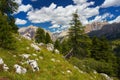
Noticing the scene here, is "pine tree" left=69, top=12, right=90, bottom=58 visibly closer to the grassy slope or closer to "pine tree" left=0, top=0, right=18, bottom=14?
"pine tree" left=0, top=0, right=18, bottom=14

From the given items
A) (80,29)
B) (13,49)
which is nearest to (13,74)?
(13,49)

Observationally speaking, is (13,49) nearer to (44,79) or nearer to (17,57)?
(17,57)

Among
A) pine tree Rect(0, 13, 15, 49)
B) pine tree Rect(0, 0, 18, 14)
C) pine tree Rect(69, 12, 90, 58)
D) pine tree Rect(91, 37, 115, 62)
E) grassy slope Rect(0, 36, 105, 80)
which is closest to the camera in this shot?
grassy slope Rect(0, 36, 105, 80)

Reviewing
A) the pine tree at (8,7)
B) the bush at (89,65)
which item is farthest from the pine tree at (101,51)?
the pine tree at (8,7)

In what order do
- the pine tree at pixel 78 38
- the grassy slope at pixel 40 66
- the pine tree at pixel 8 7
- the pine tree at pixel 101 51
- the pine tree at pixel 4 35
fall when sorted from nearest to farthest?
1. the grassy slope at pixel 40 66
2. the pine tree at pixel 4 35
3. the pine tree at pixel 8 7
4. the pine tree at pixel 78 38
5. the pine tree at pixel 101 51

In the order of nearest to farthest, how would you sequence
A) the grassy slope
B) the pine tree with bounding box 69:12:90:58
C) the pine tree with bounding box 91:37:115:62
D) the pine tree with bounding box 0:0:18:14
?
1. the grassy slope
2. the pine tree with bounding box 0:0:18:14
3. the pine tree with bounding box 69:12:90:58
4. the pine tree with bounding box 91:37:115:62

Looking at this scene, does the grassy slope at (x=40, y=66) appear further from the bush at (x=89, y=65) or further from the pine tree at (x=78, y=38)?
the pine tree at (x=78, y=38)

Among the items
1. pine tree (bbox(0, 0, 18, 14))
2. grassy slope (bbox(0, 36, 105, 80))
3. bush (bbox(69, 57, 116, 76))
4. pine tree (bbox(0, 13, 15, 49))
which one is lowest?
bush (bbox(69, 57, 116, 76))

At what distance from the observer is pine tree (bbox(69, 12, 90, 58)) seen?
51188 mm

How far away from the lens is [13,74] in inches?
918

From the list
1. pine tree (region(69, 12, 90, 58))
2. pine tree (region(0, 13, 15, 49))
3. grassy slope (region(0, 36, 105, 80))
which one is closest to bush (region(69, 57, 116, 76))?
pine tree (region(69, 12, 90, 58))

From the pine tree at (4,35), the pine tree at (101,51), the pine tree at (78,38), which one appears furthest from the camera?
the pine tree at (101,51)

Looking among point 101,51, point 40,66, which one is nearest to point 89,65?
point 40,66

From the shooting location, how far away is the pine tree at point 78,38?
51188 mm
